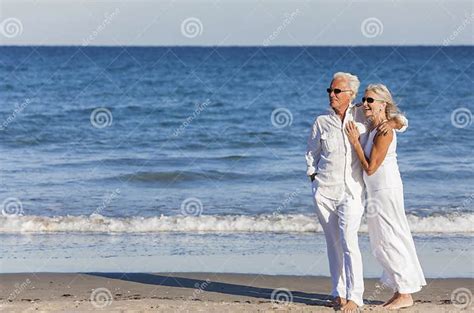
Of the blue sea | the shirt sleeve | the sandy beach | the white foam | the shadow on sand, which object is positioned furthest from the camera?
the white foam

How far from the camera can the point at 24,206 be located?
13008mm

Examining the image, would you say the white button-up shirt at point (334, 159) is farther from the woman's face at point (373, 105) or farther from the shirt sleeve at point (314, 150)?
the woman's face at point (373, 105)

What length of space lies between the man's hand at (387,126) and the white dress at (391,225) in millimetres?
90

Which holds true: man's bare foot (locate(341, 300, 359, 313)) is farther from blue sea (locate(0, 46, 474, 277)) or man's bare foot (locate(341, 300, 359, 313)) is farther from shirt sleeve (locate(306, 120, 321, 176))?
blue sea (locate(0, 46, 474, 277))

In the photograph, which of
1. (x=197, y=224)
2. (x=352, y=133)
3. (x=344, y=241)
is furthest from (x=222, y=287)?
(x=197, y=224)

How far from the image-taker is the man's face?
6766mm

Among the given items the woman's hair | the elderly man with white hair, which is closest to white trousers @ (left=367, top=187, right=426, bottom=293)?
the elderly man with white hair

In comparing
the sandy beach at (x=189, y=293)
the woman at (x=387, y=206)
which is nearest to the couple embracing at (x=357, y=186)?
the woman at (x=387, y=206)

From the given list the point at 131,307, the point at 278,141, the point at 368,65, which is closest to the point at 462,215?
the point at 131,307

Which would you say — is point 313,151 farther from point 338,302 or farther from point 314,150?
point 338,302

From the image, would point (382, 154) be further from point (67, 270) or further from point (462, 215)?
point (462, 215)

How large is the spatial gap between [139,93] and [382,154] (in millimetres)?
25531

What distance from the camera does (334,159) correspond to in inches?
269

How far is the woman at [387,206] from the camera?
6.86 metres
